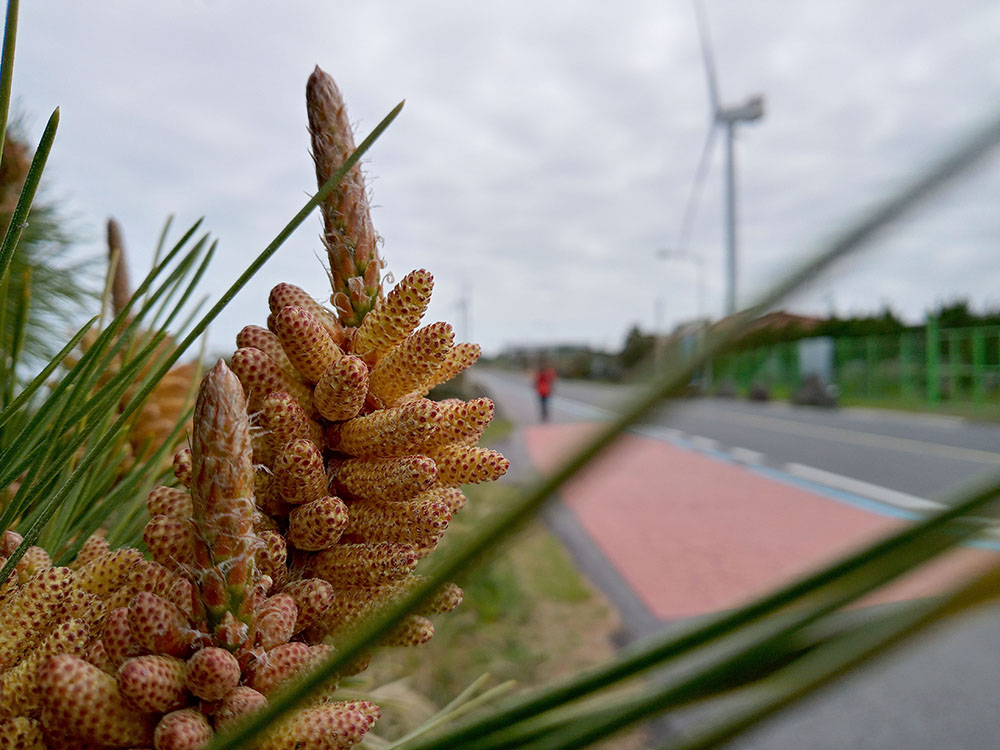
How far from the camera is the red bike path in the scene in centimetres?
711

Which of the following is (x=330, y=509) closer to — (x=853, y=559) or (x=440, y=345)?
(x=440, y=345)

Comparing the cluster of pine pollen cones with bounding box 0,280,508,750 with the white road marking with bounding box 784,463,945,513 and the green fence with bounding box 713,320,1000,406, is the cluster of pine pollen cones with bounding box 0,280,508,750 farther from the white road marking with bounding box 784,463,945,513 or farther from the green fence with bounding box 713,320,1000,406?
the green fence with bounding box 713,320,1000,406

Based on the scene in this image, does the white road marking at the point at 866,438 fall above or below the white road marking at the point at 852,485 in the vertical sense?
above

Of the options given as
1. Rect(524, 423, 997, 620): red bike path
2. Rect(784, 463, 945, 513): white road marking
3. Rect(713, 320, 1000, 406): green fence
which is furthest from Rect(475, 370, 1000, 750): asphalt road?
Rect(713, 320, 1000, 406): green fence

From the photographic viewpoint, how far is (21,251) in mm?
1028

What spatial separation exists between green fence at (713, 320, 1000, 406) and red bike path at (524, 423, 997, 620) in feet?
11.9

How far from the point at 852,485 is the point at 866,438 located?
12.4 feet

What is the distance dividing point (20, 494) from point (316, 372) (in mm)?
159

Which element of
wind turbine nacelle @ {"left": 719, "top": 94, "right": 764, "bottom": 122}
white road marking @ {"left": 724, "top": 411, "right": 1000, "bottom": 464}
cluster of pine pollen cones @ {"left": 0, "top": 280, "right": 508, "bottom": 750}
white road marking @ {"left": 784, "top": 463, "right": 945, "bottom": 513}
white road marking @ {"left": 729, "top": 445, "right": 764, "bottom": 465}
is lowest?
white road marking @ {"left": 784, "top": 463, "right": 945, "bottom": 513}

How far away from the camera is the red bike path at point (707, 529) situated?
711 centimetres

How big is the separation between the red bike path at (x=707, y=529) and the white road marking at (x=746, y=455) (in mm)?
247

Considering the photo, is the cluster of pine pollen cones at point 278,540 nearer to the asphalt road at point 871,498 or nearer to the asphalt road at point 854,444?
the asphalt road at point 871,498

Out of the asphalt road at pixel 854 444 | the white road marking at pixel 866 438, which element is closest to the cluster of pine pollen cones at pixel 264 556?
the asphalt road at pixel 854 444

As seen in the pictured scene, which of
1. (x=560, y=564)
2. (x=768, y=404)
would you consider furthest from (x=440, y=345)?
(x=768, y=404)
